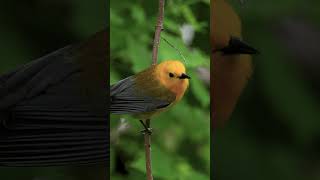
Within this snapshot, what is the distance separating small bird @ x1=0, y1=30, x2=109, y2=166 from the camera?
1628 mm

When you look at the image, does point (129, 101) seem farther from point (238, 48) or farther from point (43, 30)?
point (238, 48)

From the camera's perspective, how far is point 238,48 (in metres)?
1.94

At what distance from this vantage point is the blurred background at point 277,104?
1.93 metres

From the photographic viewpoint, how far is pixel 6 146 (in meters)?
1.63

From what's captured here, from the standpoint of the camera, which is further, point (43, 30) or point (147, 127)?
point (147, 127)

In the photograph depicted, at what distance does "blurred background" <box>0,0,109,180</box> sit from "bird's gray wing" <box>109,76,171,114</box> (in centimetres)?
18

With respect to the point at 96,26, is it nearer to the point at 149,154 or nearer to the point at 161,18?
the point at 161,18

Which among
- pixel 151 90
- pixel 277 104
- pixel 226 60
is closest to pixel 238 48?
pixel 226 60

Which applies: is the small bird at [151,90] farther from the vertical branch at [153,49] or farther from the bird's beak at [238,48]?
the bird's beak at [238,48]

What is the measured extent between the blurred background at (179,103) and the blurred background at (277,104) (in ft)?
0.32

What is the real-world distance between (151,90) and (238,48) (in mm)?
365

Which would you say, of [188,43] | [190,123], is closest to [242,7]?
[188,43]

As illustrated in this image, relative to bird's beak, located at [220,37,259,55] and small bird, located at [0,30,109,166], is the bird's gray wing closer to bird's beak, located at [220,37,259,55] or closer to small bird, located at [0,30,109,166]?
small bird, located at [0,30,109,166]

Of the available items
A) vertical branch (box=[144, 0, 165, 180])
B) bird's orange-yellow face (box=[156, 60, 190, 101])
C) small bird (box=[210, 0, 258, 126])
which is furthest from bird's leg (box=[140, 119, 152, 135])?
small bird (box=[210, 0, 258, 126])
